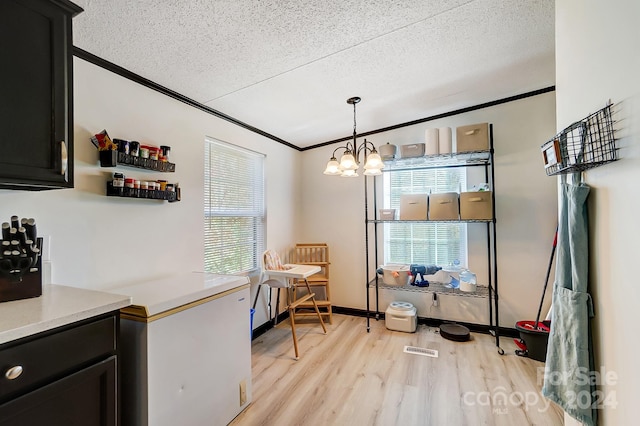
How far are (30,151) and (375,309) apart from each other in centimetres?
362

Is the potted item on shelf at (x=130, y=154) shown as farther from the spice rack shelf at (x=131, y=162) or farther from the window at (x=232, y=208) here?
the window at (x=232, y=208)

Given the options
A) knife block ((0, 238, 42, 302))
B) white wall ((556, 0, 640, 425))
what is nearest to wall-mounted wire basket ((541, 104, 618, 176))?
white wall ((556, 0, 640, 425))

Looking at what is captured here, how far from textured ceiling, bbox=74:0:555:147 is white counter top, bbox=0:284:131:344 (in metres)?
1.40

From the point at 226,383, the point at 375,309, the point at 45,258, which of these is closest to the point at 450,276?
the point at 375,309

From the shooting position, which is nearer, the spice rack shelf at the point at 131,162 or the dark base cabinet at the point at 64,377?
the dark base cabinet at the point at 64,377

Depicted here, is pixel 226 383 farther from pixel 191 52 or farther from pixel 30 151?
pixel 191 52

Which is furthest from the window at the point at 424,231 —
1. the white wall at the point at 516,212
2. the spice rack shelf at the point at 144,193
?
the spice rack shelf at the point at 144,193

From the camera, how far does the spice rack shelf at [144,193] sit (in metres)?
1.75

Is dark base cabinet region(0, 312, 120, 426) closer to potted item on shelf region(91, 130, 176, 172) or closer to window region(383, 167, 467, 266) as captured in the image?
potted item on shelf region(91, 130, 176, 172)

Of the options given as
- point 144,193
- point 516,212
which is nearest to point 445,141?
point 516,212

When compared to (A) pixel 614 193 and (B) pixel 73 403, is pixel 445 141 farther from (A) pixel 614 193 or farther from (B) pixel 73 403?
(B) pixel 73 403

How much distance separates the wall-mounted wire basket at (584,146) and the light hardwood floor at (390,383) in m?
1.71

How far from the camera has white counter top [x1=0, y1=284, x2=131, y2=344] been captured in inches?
35.9

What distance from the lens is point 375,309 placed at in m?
3.77
